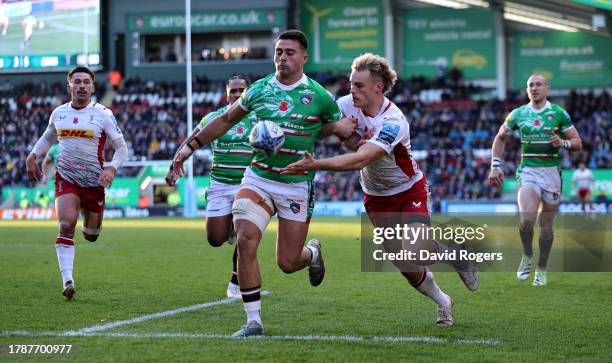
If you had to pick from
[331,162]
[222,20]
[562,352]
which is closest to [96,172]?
[331,162]

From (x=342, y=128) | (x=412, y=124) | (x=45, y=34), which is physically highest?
(x=45, y=34)

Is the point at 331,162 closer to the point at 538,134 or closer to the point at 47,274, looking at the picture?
the point at 538,134

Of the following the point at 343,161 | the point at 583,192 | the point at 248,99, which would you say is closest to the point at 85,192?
the point at 248,99

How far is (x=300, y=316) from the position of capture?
8664mm

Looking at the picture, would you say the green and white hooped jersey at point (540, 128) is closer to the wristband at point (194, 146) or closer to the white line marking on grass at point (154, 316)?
the white line marking on grass at point (154, 316)

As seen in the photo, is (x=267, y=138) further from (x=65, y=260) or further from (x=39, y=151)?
(x=39, y=151)

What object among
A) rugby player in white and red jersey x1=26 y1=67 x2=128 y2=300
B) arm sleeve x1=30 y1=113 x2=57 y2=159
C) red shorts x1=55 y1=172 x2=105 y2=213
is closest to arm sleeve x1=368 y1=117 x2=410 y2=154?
rugby player in white and red jersey x1=26 y1=67 x2=128 y2=300

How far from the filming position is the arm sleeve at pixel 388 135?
7.65 m

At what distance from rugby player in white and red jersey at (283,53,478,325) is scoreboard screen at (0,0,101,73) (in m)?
25.8

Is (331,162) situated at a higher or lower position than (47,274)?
higher

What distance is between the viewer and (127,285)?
456 inches

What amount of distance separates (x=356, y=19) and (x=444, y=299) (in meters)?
41.9

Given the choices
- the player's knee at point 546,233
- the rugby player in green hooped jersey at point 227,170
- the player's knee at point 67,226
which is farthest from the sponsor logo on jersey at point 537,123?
the player's knee at point 67,226

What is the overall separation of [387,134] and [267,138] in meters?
1.05
